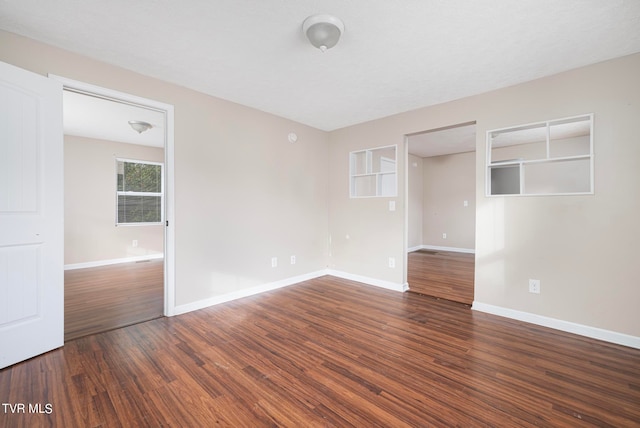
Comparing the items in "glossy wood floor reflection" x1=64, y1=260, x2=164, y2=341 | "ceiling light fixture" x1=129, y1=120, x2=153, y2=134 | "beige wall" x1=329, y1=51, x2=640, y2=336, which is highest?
"ceiling light fixture" x1=129, y1=120, x2=153, y2=134

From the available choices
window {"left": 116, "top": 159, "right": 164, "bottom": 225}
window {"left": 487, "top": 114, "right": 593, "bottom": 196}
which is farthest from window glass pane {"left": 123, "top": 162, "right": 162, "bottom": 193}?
window {"left": 487, "top": 114, "right": 593, "bottom": 196}

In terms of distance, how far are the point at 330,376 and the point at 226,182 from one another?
2402 mm

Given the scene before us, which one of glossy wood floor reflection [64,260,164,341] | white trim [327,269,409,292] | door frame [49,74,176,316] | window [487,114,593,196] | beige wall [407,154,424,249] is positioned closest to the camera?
glossy wood floor reflection [64,260,164,341]

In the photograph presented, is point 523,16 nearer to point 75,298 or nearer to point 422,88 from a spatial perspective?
point 422,88

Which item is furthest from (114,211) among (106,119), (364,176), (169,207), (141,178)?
(364,176)

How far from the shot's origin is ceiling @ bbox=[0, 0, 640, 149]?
174 cm

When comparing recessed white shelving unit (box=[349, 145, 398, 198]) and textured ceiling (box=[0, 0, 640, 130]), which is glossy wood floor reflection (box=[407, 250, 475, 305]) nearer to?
recessed white shelving unit (box=[349, 145, 398, 198])

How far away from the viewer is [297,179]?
162 inches

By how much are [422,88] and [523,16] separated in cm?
113

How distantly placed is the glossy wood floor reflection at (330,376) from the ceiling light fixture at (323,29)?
2.39 meters

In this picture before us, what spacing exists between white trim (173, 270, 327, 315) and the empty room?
0.08ft

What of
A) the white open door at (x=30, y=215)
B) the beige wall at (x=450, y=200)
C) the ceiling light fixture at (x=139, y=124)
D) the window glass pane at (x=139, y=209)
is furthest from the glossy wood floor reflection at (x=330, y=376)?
the beige wall at (x=450, y=200)

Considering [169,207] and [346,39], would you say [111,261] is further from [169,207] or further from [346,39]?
[346,39]

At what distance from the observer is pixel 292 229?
4070 millimetres
